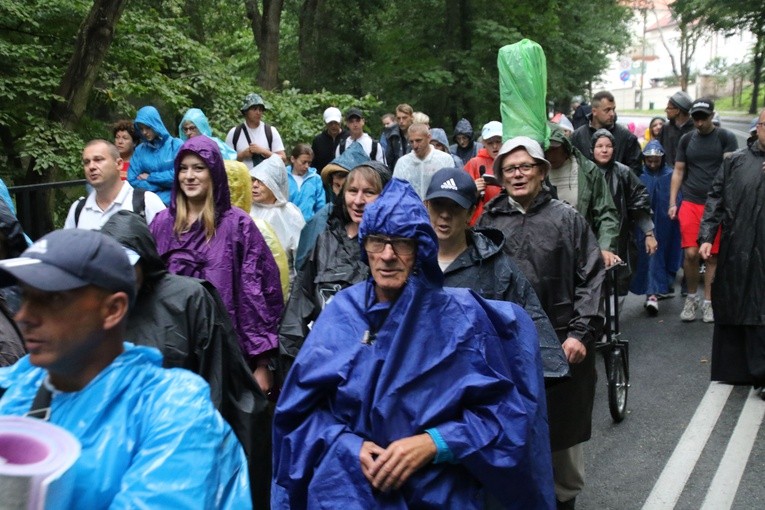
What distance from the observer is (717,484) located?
616cm

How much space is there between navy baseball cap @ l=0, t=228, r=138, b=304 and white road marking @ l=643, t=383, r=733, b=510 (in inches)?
175

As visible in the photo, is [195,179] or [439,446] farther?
[195,179]

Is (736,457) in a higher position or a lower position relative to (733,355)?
lower

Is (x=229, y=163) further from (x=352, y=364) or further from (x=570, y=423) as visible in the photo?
(x=352, y=364)

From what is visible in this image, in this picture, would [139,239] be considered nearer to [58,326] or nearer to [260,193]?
[58,326]

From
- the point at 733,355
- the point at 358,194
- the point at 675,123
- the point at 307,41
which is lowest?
the point at 733,355

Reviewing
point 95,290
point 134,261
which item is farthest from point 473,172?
point 95,290

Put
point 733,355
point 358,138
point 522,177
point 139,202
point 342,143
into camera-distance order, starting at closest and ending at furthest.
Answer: point 522,177 < point 139,202 < point 733,355 < point 358,138 < point 342,143

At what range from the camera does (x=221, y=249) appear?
16.6 ft

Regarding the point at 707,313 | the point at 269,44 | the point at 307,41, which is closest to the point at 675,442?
the point at 707,313

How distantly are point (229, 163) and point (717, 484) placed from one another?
12.2ft

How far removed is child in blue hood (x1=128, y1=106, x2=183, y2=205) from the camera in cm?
867

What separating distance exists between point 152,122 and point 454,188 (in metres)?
4.89

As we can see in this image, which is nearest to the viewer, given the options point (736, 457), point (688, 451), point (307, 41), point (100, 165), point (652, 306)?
point (100, 165)
